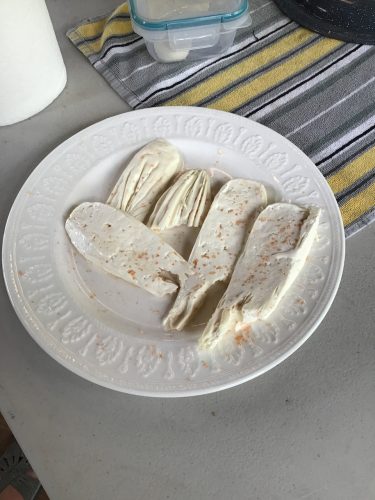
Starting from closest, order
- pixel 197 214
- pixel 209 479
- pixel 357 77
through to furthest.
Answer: pixel 209 479
pixel 197 214
pixel 357 77

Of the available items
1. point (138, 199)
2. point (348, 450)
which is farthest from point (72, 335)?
point (348, 450)

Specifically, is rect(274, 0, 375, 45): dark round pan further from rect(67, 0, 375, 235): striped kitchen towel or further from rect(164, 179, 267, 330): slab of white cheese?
rect(164, 179, 267, 330): slab of white cheese

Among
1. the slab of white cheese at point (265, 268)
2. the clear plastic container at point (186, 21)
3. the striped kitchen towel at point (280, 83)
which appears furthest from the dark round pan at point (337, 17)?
the slab of white cheese at point (265, 268)

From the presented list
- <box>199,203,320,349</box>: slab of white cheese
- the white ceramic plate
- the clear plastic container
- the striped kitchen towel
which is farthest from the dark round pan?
Answer: <box>199,203,320,349</box>: slab of white cheese

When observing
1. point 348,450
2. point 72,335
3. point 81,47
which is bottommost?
point 348,450

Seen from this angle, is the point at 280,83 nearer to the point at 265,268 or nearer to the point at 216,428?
the point at 265,268

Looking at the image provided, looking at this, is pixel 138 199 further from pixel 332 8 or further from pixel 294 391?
pixel 332 8
